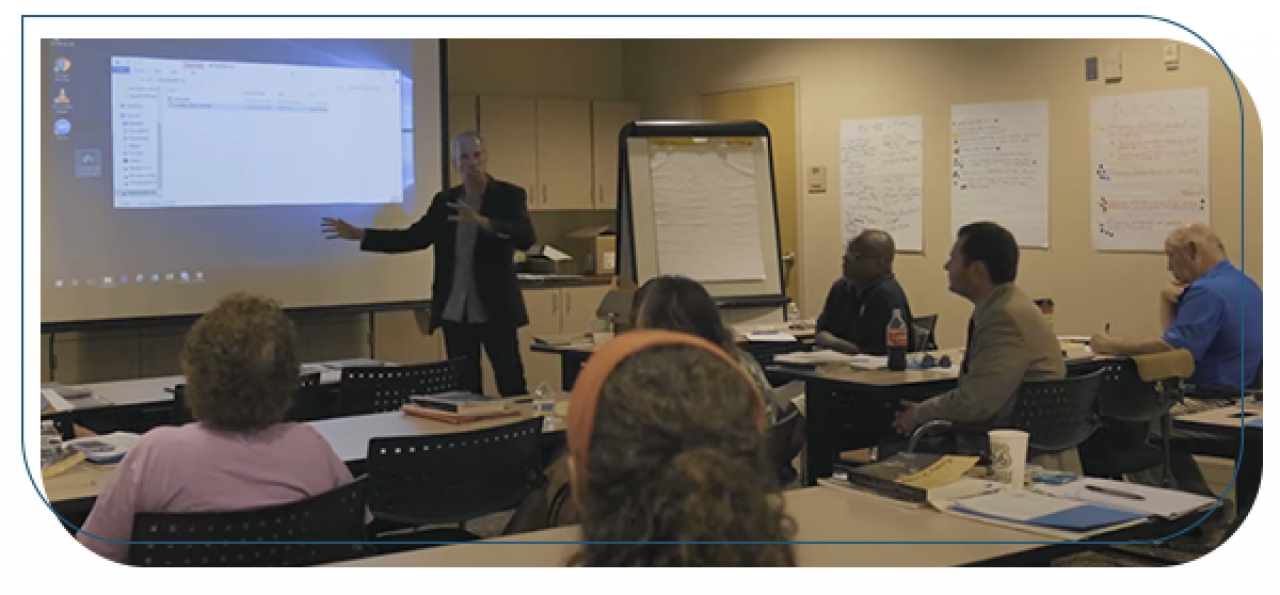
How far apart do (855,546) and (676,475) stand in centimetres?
98

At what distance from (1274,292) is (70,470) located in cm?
237

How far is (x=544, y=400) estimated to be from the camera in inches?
134

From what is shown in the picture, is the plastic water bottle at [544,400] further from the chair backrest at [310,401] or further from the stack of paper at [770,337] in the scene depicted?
the stack of paper at [770,337]

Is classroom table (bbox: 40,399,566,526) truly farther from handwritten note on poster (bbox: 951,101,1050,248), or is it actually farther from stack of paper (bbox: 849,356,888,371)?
handwritten note on poster (bbox: 951,101,1050,248)

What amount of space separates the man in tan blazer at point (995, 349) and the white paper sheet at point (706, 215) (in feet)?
2.68

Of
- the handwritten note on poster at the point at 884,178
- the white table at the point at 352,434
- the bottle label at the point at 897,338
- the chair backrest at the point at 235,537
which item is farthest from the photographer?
the handwritten note on poster at the point at 884,178

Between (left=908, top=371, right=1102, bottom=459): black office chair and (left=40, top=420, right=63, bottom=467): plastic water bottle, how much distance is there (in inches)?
84.7

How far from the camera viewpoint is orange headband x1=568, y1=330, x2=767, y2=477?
3.29ft

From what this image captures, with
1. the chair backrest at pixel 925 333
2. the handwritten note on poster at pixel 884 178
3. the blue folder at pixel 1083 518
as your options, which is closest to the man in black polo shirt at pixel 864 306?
the chair backrest at pixel 925 333

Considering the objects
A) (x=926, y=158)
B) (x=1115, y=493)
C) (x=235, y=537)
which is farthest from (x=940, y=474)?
(x=926, y=158)

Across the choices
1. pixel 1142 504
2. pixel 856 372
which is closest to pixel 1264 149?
pixel 1142 504

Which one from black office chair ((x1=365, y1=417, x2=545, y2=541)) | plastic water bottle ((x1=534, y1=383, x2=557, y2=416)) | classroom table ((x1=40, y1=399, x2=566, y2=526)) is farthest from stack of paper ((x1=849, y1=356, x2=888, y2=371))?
black office chair ((x1=365, y1=417, x2=545, y2=541))

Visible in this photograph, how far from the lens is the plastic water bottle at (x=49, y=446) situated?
Answer: 8.32 feet

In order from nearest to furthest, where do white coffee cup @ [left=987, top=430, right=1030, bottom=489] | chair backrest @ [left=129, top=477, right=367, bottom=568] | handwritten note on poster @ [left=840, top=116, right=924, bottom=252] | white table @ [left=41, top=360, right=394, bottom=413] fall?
chair backrest @ [left=129, top=477, right=367, bottom=568]
white coffee cup @ [left=987, top=430, right=1030, bottom=489]
white table @ [left=41, top=360, right=394, bottom=413]
handwritten note on poster @ [left=840, top=116, right=924, bottom=252]
